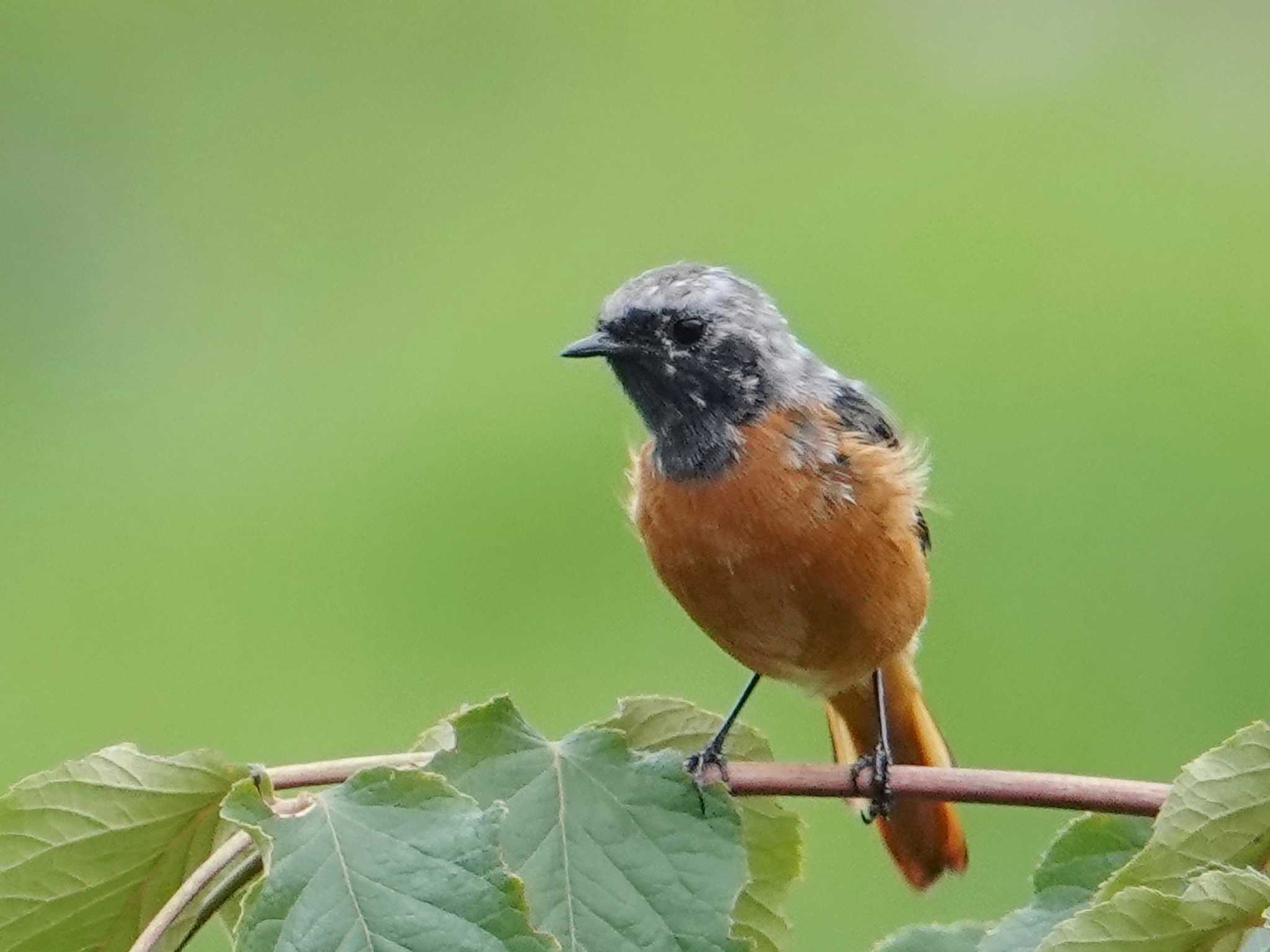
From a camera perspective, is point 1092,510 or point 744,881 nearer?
point 744,881

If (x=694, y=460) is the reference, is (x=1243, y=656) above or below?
below

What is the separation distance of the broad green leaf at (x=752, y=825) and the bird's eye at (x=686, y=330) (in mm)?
1287

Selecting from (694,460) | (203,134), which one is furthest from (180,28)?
(694,460)

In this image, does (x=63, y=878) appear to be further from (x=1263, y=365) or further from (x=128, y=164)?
(x=128, y=164)

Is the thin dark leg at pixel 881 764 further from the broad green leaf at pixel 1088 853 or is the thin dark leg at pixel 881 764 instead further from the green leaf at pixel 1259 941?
the green leaf at pixel 1259 941

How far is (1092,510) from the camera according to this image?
9.94 m

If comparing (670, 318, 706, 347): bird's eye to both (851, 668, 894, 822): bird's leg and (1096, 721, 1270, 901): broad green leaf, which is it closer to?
(851, 668, 894, 822): bird's leg

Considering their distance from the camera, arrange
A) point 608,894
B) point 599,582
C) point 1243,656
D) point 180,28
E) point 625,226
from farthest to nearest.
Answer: point 180,28
point 625,226
point 599,582
point 1243,656
point 608,894

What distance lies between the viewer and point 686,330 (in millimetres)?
4070

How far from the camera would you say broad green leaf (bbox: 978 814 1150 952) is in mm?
2490

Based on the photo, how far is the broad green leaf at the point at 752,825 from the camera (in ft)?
9.01

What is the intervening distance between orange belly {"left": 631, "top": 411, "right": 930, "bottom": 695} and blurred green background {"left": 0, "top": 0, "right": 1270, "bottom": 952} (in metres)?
3.81

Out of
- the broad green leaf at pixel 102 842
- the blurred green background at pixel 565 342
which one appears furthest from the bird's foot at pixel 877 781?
the blurred green background at pixel 565 342

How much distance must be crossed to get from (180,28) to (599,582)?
6.66 meters
